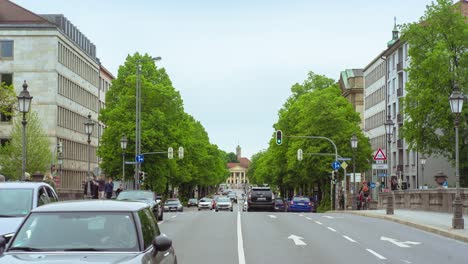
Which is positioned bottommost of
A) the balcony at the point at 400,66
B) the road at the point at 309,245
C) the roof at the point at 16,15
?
the road at the point at 309,245

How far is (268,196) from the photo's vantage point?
200 feet

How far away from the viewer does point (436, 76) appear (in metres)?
57.8

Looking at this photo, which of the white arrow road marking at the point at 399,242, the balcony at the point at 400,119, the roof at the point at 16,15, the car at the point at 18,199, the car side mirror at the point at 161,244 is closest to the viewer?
the car side mirror at the point at 161,244

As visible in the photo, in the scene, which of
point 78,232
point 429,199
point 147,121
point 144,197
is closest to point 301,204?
point 147,121

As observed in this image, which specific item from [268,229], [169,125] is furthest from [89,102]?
[268,229]

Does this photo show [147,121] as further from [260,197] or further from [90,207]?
[90,207]

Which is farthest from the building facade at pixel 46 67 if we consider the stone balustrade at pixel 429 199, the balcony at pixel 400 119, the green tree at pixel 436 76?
the stone balustrade at pixel 429 199

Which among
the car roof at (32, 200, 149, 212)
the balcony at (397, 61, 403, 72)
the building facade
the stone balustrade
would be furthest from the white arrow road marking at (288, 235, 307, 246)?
the balcony at (397, 61, 403, 72)

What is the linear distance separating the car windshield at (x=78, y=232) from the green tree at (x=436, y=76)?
50882 mm

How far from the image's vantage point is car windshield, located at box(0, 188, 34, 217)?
14.3 meters

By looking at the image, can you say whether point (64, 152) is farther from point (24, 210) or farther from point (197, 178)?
point (24, 210)

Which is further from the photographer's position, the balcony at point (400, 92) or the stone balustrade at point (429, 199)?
the balcony at point (400, 92)

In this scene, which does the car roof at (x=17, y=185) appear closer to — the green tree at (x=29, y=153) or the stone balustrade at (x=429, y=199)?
the stone balustrade at (x=429, y=199)

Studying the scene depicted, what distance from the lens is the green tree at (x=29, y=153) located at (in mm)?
71688
